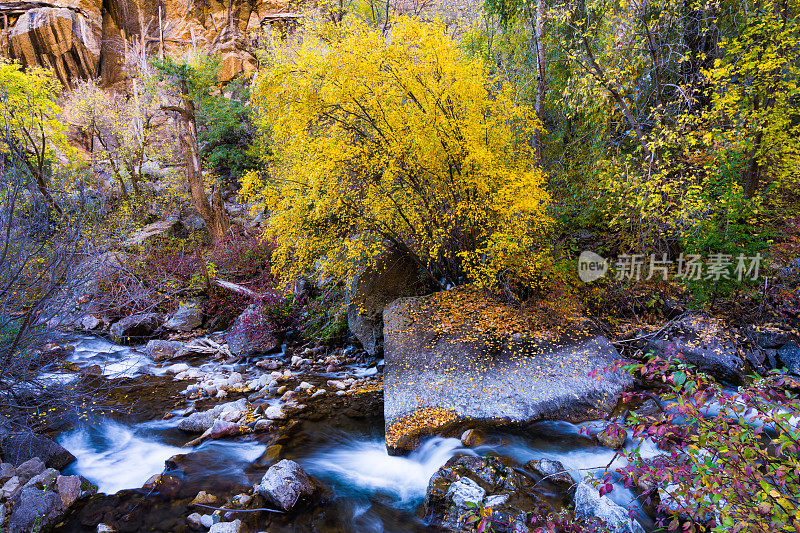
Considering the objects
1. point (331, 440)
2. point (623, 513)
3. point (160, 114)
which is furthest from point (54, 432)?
point (160, 114)

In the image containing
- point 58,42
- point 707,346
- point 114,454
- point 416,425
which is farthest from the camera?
point 58,42

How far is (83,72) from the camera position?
25062 mm

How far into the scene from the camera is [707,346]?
600 cm

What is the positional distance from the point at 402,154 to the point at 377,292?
10.6ft

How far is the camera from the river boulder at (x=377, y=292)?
27.0 ft

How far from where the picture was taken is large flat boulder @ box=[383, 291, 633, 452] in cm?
489

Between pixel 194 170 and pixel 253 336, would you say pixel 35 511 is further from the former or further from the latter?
pixel 194 170

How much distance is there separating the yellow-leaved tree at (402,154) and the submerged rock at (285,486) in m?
3.76

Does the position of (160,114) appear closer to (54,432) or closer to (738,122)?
(54,432)

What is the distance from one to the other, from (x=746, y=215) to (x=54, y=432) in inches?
448

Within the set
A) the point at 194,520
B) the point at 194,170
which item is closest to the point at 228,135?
the point at 194,170

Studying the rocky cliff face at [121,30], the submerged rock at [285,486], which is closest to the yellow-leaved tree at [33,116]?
the rocky cliff face at [121,30]

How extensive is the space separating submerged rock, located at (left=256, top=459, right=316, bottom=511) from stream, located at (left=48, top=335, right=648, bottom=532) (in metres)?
0.25

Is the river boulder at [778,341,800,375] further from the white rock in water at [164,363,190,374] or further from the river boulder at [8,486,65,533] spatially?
the white rock in water at [164,363,190,374]
